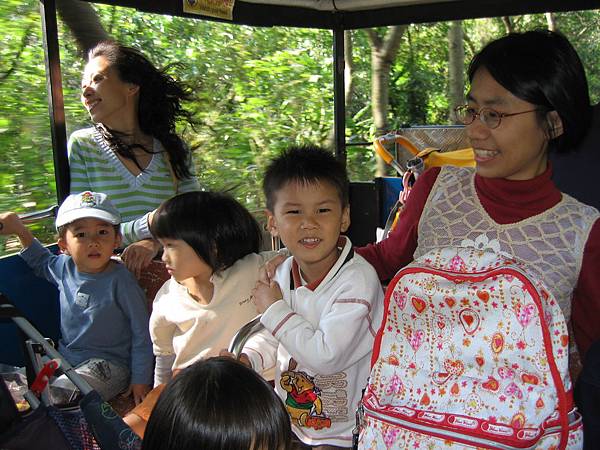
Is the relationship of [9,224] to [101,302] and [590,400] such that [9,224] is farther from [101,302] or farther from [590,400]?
[590,400]

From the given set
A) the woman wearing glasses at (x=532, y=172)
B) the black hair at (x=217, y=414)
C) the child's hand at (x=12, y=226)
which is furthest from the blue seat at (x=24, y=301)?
the woman wearing glasses at (x=532, y=172)

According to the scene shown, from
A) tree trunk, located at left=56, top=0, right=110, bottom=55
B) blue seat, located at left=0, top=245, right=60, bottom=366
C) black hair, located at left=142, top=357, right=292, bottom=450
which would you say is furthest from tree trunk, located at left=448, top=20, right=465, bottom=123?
black hair, located at left=142, top=357, right=292, bottom=450

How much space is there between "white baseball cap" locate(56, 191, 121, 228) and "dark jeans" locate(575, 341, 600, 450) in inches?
73.0

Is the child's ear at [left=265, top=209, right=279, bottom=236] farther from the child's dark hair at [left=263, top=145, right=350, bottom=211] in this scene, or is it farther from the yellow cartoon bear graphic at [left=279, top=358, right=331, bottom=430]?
the yellow cartoon bear graphic at [left=279, top=358, right=331, bottom=430]

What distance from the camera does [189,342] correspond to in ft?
8.00

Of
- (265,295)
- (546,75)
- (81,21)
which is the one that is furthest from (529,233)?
(81,21)

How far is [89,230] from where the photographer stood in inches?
107

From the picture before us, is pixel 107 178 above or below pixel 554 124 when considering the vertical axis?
below

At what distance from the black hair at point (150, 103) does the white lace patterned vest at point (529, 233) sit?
154 centimetres

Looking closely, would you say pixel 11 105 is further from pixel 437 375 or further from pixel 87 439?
pixel 437 375

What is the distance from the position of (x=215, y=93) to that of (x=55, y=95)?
3442 mm

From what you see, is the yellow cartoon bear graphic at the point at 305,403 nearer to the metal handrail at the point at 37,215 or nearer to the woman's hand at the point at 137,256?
the woman's hand at the point at 137,256

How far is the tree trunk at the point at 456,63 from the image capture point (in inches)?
400

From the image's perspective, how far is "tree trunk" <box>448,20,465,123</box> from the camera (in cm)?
1017
